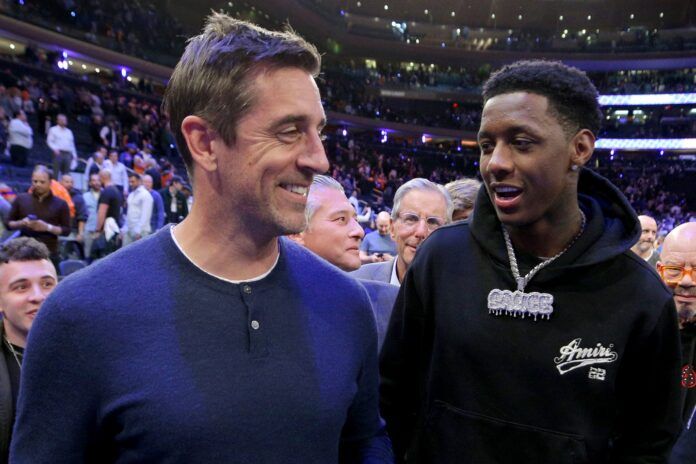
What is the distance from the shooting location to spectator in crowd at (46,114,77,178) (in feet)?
29.3

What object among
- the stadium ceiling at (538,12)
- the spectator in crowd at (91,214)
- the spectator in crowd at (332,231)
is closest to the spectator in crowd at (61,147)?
the spectator in crowd at (91,214)

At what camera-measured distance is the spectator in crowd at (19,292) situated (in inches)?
94.5

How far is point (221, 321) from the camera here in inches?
48.9

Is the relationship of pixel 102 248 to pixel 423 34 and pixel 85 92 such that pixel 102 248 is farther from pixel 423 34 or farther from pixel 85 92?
pixel 423 34

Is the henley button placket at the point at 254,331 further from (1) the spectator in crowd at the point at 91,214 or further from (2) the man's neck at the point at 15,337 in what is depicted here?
(1) the spectator in crowd at the point at 91,214

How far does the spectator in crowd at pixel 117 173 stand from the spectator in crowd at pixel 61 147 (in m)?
0.68

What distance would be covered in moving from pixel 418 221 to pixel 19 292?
2047 millimetres

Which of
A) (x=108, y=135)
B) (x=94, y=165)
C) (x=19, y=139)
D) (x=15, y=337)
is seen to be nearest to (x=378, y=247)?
(x=15, y=337)

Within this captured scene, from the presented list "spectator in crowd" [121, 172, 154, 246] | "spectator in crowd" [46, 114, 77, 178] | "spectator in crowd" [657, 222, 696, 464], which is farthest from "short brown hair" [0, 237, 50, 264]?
"spectator in crowd" [46, 114, 77, 178]

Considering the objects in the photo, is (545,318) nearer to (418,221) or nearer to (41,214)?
(418,221)

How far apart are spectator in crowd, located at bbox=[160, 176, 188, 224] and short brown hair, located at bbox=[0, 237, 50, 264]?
5.71 meters

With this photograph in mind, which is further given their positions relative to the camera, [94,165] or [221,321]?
[94,165]

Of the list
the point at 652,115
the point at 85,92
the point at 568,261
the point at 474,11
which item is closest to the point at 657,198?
the point at 652,115

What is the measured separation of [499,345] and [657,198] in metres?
33.0
